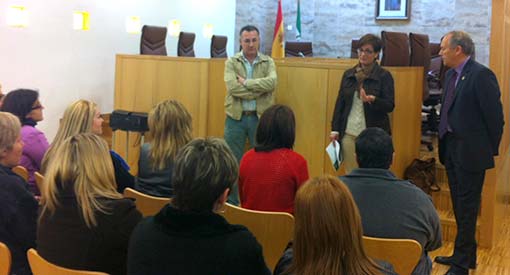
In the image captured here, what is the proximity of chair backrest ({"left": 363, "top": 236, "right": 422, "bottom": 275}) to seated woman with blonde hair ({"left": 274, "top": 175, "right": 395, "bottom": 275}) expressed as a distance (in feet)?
1.77

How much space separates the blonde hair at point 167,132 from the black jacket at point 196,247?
46.5 inches

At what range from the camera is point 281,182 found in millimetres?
2871

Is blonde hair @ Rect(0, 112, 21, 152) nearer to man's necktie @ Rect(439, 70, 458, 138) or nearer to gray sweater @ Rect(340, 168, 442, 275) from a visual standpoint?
gray sweater @ Rect(340, 168, 442, 275)

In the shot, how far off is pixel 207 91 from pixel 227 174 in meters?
3.91

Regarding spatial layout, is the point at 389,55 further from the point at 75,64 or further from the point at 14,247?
the point at 14,247

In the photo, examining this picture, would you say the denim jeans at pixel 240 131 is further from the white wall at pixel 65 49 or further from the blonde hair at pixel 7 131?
the white wall at pixel 65 49

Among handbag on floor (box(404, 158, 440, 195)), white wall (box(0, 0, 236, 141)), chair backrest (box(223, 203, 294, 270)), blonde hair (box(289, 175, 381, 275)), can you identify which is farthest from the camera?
white wall (box(0, 0, 236, 141))

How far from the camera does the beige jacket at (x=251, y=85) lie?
15.6 feet

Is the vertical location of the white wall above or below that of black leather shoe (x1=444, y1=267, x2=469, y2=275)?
above

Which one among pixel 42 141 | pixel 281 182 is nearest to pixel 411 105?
pixel 281 182

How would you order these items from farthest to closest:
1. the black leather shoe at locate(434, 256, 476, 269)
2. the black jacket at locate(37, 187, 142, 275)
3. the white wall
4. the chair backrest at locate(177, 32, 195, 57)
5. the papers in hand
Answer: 1. the chair backrest at locate(177, 32, 195, 57)
2. the white wall
3. the papers in hand
4. the black leather shoe at locate(434, 256, 476, 269)
5. the black jacket at locate(37, 187, 142, 275)

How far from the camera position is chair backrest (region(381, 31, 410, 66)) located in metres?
6.38

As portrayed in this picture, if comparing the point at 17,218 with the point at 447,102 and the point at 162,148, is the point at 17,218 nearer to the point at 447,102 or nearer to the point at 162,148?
the point at 162,148

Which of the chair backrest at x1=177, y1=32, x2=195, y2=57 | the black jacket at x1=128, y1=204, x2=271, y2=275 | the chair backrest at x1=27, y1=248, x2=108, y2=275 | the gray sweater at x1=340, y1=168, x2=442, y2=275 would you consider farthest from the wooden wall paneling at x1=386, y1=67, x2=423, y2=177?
the chair backrest at x1=177, y1=32, x2=195, y2=57
